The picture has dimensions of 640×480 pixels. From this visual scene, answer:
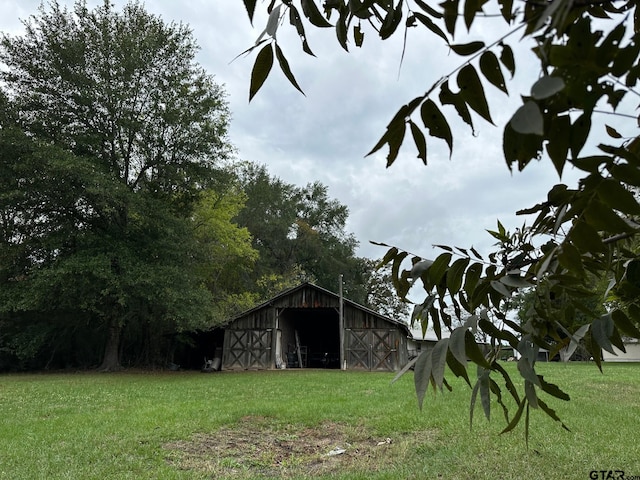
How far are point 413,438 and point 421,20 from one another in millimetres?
4875

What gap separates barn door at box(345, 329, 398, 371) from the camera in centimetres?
1998

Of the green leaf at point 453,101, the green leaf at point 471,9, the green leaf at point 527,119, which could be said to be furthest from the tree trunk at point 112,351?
the green leaf at point 527,119

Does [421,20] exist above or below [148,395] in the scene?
above

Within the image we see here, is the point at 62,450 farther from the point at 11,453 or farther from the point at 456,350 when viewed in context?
the point at 456,350

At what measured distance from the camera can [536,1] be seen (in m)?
0.58

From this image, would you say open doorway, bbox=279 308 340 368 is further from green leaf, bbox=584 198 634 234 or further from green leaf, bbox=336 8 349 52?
green leaf, bbox=584 198 634 234

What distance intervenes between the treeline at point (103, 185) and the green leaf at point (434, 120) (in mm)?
17039

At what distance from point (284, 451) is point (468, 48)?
482cm

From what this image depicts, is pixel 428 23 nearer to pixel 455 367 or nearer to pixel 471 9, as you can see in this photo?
pixel 471 9

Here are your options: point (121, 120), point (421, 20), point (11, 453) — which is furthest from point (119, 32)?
point (421, 20)

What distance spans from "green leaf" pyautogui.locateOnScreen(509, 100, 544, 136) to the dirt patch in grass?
391cm

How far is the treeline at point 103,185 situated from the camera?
1664 centimetres

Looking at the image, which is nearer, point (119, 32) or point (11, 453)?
point (11, 453)

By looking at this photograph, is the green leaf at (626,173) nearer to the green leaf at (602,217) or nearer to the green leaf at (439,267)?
the green leaf at (602,217)
